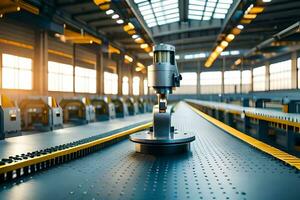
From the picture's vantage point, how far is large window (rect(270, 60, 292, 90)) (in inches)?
890

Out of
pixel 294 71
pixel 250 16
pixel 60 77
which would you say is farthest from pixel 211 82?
pixel 250 16

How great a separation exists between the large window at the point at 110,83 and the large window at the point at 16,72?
9981 millimetres

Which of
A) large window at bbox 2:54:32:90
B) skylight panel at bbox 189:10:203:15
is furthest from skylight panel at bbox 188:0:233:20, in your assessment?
large window at bbox 2:54:32:90

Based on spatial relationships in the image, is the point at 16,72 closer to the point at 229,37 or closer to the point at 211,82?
→ the point at 229,37

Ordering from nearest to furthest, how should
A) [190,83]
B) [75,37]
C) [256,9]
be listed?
[256,9] → [75,37] → [190,83]

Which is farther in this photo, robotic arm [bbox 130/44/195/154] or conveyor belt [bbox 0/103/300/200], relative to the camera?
robotic arm [bbox 130/44/195/154]

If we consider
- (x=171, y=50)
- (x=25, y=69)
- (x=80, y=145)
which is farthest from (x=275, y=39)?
(x=25, y=69)

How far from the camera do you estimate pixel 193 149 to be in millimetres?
3061

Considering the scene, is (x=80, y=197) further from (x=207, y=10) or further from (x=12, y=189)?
(x=207, y=10)

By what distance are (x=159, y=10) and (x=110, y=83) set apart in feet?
29.8

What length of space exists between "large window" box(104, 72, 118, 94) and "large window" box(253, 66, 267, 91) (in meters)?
16.0

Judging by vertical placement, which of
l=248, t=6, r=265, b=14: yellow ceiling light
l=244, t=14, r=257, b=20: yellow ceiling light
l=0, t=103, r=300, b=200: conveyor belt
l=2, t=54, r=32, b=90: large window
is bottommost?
l=0, t=103, r=300, b=200: conveyor belt

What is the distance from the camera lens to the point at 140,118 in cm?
1292

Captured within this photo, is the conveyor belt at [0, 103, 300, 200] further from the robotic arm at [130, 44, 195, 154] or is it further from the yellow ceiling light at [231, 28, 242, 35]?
the yellow ceiling light at [231, 28, 242, 35]
